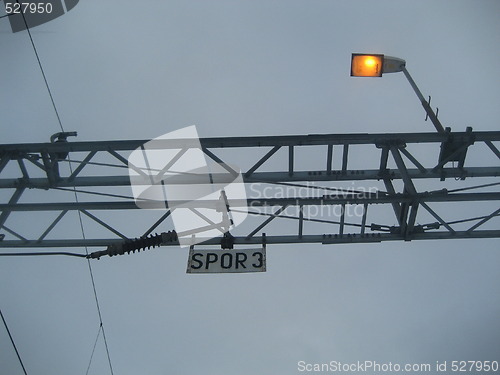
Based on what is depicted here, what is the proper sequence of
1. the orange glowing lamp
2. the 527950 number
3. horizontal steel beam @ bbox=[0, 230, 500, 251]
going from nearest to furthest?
horizontal steel beam @ bbox=[0, 230, 500, 251]
the orange glowing lamp
the 527950 number

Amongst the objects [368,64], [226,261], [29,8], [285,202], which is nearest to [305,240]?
[285,202]

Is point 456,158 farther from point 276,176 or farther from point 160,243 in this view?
point 160,243

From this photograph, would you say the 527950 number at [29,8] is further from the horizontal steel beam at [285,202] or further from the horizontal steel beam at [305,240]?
the horizontal steel beam at [305,240]

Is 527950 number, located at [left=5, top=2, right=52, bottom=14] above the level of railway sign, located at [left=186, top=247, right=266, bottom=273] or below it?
above

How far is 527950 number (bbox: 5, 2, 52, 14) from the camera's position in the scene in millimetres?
9694

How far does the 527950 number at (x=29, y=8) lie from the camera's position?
9694mm

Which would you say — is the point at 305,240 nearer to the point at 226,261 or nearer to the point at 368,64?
the point at 226,261

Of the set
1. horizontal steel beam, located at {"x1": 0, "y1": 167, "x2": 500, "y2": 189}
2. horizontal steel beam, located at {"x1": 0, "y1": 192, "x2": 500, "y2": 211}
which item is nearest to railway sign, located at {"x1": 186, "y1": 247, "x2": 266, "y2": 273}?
horizontal steel beam, located at {"x1": 0, "y1": 192, "x2": 500, "y2": 211}

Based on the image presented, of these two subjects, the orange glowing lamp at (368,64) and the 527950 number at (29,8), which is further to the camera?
the 527950 number at (29,8)

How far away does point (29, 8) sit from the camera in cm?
1084

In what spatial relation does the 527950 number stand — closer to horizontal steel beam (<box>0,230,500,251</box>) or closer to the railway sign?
horizontal steel beam (<box>0,230,500,251</box>)

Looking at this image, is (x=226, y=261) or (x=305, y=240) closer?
(x=226, y=261)

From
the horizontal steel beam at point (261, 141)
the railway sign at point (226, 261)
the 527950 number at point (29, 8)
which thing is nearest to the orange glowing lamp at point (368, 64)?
the horizontal steel beam at point (261, 141)

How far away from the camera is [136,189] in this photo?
5.60m
